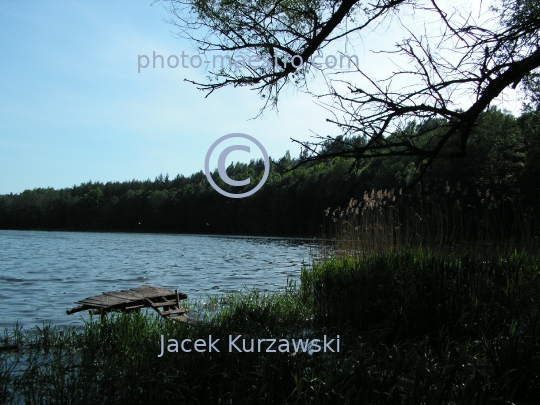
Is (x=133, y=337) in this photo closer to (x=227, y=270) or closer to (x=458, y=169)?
(x=227, y=270)

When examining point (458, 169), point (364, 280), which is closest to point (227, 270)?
point (364, 280)

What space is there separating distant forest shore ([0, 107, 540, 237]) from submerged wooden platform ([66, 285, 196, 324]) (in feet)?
12.7

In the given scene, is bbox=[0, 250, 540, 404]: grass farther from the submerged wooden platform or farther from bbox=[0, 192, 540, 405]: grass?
the submerged wooden platform

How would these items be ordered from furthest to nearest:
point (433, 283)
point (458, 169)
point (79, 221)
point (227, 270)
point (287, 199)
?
point (79, 221) < point (287, 199) < point (458, 169) < point (227, 270) < point (433, 283)

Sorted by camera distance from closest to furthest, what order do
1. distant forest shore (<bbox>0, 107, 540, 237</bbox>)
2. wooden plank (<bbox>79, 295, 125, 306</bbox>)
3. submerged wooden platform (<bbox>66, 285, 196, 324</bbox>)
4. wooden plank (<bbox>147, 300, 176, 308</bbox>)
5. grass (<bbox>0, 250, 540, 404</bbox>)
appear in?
1. grass (<bbox>0, 250, 540, 404</bbox>)
2. submerged wooden platform (<bbox>66, 285, 196, 324</bbox>)
3. wooden plank (<bbox>79, 295, 125, 306</bbox>)
4. wooden plank (<bbox>147, 300, 176, 308</bbox>)
5. distant forest shore (<bbox>0, 107, 540, 237</bbox>)

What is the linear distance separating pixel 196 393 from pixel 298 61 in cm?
330

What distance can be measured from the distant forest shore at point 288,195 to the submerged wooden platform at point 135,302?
12.7ft

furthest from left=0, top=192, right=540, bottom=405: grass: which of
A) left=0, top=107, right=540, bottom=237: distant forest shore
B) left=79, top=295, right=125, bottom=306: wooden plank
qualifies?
left=0, top=107, right=540, bottom=237: distant forest shore

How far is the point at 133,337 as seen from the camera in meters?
5.56

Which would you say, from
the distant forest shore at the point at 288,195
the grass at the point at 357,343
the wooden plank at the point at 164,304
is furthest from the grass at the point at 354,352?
the distant forest shore at the point at 288,195

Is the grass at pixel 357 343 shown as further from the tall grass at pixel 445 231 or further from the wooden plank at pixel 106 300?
the wooden plank at pixel 106 300

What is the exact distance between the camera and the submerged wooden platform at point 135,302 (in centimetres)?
786

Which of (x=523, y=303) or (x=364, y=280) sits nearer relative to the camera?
(x=523, y=303)

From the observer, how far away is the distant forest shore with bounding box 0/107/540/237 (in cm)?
2780
